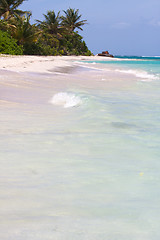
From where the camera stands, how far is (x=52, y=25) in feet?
Answer: 138

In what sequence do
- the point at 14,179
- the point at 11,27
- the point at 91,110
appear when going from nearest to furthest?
the point at 14,179 → the point at 91,110 → the point at 11,27

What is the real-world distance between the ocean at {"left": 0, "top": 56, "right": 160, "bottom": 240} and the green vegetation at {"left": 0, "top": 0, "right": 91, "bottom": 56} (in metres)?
23.8

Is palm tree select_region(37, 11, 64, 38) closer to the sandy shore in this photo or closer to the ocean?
the sandy shore

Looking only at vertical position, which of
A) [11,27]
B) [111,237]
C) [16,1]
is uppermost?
[16,1]

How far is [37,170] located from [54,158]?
0.85ft

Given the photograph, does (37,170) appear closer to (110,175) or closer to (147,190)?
(110,175)

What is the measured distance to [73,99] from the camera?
485 centimetres

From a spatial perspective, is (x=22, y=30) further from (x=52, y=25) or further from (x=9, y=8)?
(x=52, y=25)

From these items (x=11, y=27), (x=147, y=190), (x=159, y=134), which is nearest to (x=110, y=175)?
(x=147, y=190)

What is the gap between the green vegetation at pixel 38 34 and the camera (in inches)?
1116

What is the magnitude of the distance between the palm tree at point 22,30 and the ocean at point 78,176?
27.0 metres

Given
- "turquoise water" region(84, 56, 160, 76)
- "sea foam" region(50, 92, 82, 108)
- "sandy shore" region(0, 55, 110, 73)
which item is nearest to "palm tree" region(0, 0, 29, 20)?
"turquoise water" region(84, 56, 160, 76)

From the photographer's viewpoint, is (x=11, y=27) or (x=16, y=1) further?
(x=16, y=1)

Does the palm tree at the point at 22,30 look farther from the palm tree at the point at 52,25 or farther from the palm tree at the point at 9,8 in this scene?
the palm tree at the point at 52,25
